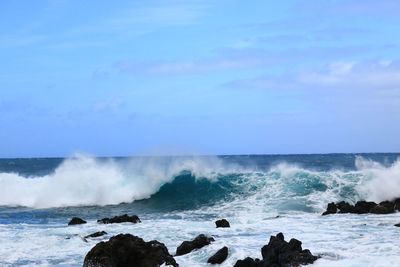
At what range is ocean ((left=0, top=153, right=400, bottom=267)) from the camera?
12.7m

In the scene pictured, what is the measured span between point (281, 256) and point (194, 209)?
15494mm

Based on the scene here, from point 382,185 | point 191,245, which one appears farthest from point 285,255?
point 382,185

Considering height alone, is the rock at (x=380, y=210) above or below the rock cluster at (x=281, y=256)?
below

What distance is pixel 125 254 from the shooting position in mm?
10719

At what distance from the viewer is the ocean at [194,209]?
1272 centimetres

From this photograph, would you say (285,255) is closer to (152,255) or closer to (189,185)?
(152,255)

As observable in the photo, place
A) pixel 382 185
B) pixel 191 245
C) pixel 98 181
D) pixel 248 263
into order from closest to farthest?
pixel 248 263 → pixel 191 245 → pixel 382 185 → pixel 98 181

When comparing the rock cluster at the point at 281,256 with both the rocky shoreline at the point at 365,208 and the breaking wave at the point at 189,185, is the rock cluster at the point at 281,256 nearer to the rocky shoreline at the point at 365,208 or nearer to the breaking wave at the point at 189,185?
the rocky shoreline at the point at 365,208

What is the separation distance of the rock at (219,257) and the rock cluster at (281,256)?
34.2 inches

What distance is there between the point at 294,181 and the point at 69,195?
38.1 ft

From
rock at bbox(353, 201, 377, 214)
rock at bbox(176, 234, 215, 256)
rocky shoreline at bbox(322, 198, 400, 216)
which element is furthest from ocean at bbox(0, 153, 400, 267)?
rock at bbox(353, 201, 377, 214)

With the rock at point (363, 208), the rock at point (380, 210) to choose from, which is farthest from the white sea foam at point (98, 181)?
the rock at point (380, 210)

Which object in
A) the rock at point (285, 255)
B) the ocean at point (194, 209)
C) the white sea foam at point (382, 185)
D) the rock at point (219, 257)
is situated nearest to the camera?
the rock at point (285, 255)

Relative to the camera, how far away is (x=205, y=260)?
11672 millimetres
